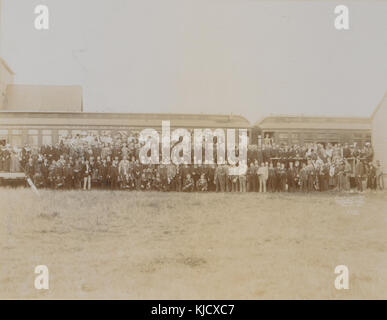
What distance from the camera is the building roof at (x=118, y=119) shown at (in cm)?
513

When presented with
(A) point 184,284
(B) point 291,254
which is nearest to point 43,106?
(A) point 184,284

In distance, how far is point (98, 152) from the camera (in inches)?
224

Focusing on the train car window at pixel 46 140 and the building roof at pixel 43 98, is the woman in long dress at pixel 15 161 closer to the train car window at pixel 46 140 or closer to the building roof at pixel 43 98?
the train car window at pixel 46 140

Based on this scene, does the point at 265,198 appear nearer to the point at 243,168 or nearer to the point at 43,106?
the point at 243,168

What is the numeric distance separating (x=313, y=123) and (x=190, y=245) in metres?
3.35

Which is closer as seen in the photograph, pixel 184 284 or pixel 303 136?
pixel 184 284

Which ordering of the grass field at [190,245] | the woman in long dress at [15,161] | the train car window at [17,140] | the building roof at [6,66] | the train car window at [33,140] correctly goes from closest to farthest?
the grass field at [190,245] → the building roof at [6,66] → the woman in long dress at [15,161] → the train car window at [17,140] → the train car window at [33,140]

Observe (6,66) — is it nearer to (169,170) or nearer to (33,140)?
(33,140)

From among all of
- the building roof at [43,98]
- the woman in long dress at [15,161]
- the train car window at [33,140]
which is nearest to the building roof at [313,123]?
the building roof at [43,98]

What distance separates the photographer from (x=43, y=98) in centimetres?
512

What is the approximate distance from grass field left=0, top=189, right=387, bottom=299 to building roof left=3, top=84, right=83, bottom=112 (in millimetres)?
1391

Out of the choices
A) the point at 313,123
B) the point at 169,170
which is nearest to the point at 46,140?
the point at 169,170

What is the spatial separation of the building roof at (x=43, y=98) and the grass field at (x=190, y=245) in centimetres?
139
